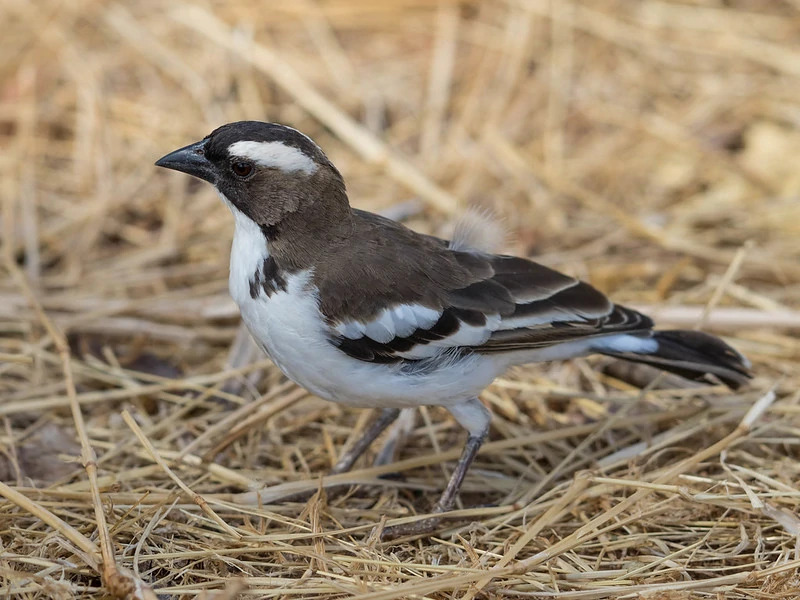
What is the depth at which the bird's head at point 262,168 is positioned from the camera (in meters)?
3.78

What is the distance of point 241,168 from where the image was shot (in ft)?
12.6

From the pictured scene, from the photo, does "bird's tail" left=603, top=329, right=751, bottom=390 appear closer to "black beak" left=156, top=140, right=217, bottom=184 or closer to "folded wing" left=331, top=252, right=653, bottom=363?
"folded wing" left=331, top=252, right=653, bottom=363

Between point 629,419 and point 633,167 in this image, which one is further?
point 633,167

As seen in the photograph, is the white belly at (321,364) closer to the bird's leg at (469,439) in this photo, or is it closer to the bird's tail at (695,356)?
the bird's leg at (469,439)

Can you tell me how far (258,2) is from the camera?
821 centimetres

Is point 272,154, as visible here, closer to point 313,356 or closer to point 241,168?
point 241,168

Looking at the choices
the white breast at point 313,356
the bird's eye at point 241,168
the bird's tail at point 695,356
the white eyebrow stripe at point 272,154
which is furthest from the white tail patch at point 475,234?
the bird's eye at point 241,168

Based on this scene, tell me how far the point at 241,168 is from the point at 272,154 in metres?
0.15

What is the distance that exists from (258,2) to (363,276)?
5.15m

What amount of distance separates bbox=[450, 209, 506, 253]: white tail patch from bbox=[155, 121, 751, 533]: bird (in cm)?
16

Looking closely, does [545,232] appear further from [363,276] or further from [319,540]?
[319,540]

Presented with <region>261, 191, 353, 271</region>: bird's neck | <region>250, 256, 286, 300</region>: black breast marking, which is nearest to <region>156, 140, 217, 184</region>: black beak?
<region>261, 191, 353, 271</region>: bird's neck

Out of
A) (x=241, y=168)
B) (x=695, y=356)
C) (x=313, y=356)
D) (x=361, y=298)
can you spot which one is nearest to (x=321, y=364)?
(x=313, y=356)

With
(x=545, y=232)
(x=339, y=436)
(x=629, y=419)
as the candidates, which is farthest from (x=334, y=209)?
(x=545, y=232)
